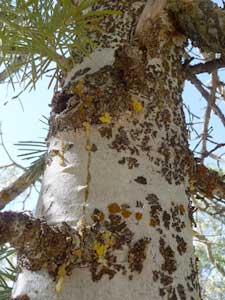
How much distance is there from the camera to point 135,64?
870 millimetres

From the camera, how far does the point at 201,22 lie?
985 mm

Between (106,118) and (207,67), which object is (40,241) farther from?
(207,67)

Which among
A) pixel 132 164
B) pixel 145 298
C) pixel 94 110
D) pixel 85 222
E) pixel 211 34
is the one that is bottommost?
pixel 145 298

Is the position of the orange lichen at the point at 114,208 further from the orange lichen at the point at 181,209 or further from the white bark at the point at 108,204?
the orange lichen at the point at 181,209

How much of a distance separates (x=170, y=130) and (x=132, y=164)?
0.13m

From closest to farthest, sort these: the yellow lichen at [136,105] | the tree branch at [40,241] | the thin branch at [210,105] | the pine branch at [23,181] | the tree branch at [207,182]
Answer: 1. the tree branch at [40,241]
2. the yellow lichen at [136,105]
3. the tree branch at [207,182]
4. the pine branch at [23,181]
5. the thin branch at [210,105]

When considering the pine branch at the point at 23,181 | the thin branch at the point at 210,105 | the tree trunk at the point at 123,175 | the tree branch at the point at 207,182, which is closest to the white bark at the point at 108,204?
the tree trunk at the point at 123,175

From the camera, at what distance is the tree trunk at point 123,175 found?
0.67 meters

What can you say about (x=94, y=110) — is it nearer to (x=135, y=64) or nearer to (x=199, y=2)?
(x=135, y=64)

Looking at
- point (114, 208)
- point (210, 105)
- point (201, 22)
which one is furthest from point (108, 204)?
point (210, 105)

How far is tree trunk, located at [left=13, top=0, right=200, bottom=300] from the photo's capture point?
67cm

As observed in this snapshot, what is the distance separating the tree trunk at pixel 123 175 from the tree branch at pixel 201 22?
56 millimetres

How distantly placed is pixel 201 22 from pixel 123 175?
Result: 1.35ft

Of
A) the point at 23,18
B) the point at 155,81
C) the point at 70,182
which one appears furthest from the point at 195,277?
the point at 23,18
